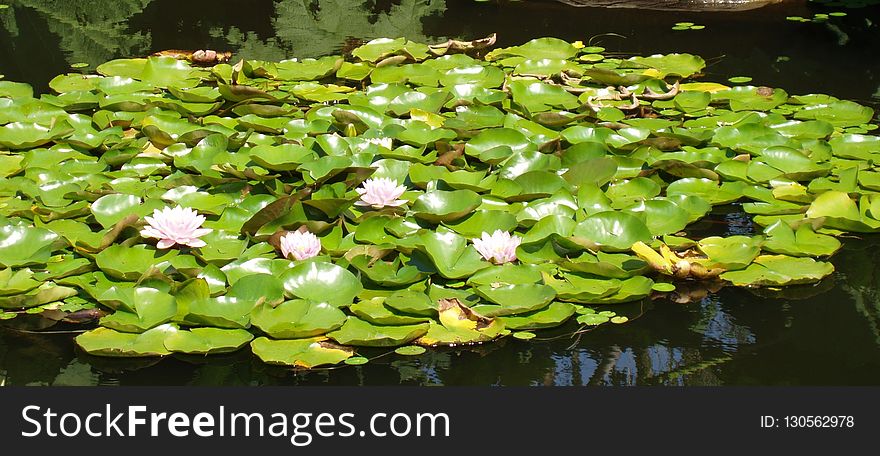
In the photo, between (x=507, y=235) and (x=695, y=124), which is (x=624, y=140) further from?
(x=507, y=235)

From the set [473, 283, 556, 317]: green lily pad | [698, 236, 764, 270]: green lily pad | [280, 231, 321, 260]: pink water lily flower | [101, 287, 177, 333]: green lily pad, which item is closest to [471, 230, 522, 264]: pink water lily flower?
[473, 283, 556, 317]: green lily pad

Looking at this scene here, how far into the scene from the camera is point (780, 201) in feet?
10.2

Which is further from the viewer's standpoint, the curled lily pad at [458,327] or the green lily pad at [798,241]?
the green lily pad at [798,241]

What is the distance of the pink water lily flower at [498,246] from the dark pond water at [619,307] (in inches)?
11.0

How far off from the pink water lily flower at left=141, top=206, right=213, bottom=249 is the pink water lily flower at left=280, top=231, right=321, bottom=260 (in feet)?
0.77

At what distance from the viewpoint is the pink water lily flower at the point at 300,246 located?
2625mm

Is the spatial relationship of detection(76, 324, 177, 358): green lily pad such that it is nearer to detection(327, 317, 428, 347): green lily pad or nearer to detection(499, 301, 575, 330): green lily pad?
detection(327, 317, 428, 347): green lily pad

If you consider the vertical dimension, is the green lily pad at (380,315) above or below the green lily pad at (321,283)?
below

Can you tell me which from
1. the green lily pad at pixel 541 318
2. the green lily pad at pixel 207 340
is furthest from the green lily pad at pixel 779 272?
the green lily pad at pixel 207 340

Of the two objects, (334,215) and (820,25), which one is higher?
(820,25)

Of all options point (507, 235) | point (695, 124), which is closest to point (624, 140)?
point (695, 124)

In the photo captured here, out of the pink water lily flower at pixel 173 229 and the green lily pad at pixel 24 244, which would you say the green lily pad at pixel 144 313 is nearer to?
the pink water lily flower at pixel 173 229

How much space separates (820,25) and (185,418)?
4.69 metres

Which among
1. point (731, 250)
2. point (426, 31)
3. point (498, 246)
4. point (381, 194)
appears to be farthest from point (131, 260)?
point (426, 31)
